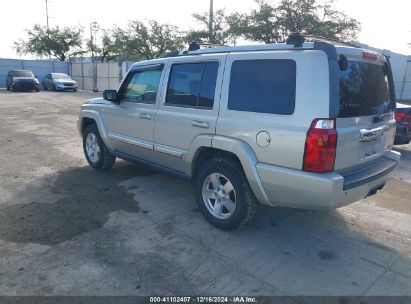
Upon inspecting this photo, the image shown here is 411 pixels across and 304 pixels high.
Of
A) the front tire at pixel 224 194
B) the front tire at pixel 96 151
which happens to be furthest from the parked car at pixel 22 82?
the front tire at pixel 224 194

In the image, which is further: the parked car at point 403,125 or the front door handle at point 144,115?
the parked car at point 403,125

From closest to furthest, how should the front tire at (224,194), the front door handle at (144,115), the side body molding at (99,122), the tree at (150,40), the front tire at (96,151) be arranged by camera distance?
the front tire at (224,194) < the front door handle at (144,115) < the side body molding at (99,122) < the front tire at (96,151) < the tree at (150,40)

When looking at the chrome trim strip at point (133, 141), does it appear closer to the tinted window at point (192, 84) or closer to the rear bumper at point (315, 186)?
the tinted window at point (192, 84)

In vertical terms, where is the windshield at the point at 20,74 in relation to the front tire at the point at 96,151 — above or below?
above

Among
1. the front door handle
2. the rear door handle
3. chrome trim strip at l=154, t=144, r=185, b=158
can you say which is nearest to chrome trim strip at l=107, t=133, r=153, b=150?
chrome trim strip at l=154, t=144, r=185, b=158

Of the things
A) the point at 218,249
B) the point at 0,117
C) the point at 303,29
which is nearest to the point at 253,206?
the point at 218,249

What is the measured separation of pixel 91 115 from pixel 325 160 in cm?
431

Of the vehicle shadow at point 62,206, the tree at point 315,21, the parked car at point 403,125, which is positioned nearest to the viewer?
the vehicle shadow at point 62,206

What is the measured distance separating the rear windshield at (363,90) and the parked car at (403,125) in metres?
3.84

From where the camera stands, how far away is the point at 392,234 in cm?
396

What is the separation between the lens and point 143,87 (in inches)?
195

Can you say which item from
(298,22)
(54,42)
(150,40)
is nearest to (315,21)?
(298,22)

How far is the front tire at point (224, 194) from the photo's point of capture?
366 centimetres

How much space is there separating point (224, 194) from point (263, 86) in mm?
1315
